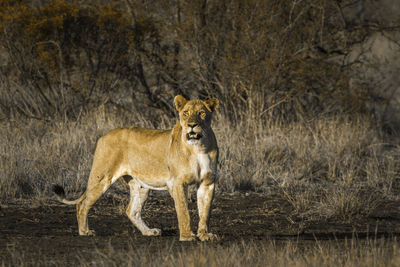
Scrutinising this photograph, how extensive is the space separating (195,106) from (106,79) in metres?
9.56

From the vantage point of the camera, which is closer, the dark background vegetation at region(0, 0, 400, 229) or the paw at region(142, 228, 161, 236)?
the paw at region(142, 228, 161, 236)

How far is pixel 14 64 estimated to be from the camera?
14008 mm

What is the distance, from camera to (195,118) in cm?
544

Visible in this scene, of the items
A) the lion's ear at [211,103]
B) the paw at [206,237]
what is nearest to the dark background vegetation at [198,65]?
the lion's ear at [211,103]

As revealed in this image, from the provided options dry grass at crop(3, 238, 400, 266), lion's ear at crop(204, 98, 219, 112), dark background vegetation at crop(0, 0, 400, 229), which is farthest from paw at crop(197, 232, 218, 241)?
dark background vegetation at crop(0, 0, 400, 229)

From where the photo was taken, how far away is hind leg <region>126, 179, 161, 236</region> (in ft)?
20.6

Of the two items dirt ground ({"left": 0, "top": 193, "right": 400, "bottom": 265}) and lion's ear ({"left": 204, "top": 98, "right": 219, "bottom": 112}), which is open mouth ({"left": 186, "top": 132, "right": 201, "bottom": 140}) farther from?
dirt ground ({"left": 0, "top": 193, "right": 400, "bottom": 265})

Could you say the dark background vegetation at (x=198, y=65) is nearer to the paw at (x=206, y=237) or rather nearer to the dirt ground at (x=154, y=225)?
the dirt ground at (x=154, y=225)

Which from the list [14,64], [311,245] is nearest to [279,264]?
[311,245]

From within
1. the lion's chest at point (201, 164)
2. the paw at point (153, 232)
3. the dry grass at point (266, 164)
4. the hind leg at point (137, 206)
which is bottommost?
the dry grass at point (266, 164)

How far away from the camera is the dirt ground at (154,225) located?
5.32 metres

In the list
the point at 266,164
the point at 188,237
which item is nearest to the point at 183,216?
the point at 188,237

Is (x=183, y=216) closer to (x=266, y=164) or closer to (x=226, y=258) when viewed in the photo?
(x=226, y=258)

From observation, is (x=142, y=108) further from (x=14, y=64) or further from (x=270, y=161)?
(x=270, y=161)
